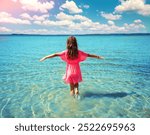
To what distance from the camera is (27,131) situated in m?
6.73

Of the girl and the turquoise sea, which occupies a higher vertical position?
the girl

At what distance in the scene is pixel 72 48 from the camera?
7945mm

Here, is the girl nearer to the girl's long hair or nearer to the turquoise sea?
the girl's long hair

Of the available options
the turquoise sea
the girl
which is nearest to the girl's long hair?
the girl

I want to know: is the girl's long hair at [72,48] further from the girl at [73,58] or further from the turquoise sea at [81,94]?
the turquoise sea at [81,94]

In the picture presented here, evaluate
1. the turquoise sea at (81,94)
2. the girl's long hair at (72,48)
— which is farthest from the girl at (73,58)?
the turquoise sea at (81,94)

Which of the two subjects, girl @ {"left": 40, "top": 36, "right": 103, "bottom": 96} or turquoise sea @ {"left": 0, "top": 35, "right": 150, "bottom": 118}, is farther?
turquoise sea @ {"left": 0, "top": 35, "right": 150, "bottom": 118}

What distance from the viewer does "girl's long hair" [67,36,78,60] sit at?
7879 millimetres

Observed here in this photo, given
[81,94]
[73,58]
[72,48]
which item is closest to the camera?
[72,48]

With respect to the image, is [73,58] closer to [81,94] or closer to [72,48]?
[72,48]

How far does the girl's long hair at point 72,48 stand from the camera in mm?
A: 7879

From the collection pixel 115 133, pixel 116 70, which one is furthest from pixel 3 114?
pixel 116 70

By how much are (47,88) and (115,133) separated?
391 centimetres

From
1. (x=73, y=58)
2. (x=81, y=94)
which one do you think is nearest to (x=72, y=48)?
(x=73, y=58)
